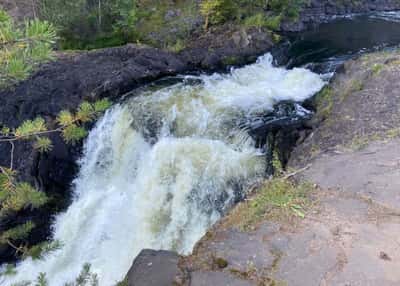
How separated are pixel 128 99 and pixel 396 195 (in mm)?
8916

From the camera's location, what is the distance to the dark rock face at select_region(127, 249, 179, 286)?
5.65 metres

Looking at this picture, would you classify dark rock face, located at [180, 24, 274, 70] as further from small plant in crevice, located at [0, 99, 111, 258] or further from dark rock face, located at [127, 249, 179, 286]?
small plant in crevice, located at [0, 99, 111, 258]

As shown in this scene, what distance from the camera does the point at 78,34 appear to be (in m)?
16.6

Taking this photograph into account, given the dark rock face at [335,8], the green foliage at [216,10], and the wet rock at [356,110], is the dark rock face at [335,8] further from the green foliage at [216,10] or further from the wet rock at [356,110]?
the wet rock at [356,110]

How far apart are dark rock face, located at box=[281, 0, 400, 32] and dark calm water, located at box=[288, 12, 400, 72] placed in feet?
4.14

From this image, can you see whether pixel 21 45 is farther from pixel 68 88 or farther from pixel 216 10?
pixel 216 10

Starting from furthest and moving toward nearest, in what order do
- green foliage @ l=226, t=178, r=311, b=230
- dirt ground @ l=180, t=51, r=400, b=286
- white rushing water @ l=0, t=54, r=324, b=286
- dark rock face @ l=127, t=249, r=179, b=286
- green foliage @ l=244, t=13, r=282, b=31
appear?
green foliage @ l=244, t=13, r=282, b=31, white rushing water @ l=0, t=54, r=324, b=286, green foliage @ l=226, t=178, r=311, b=230, dark rock face @ l=127, t=249, r=179, b=286, dirt ground @ l=180, t=51, r=400, b=286

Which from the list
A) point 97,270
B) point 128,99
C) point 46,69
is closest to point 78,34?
point 46,69

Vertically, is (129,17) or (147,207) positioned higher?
(129,17)

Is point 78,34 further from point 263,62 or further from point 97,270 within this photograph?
point 97,270

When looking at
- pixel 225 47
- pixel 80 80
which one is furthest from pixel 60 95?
pixel 225 47

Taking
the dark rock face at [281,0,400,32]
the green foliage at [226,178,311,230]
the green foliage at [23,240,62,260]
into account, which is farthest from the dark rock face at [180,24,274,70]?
the green foliage at [23,240,62,260]

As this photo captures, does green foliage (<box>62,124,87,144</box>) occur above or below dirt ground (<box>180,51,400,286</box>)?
above

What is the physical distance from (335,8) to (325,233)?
2349 centimetres
